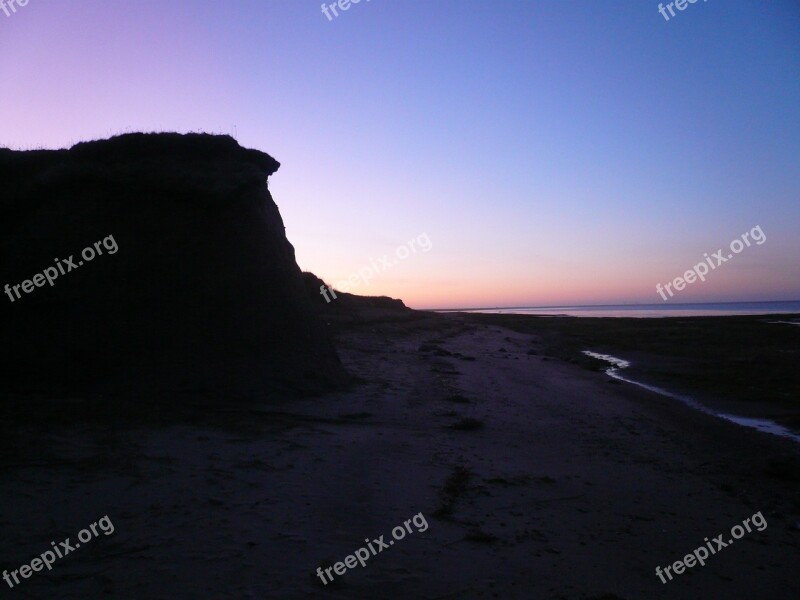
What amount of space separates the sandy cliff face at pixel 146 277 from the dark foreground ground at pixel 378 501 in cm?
112

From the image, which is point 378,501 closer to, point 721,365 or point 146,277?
point 146,277

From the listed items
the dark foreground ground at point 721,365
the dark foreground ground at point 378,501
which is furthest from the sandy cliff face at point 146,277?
the dark foreground ground at point 721,365

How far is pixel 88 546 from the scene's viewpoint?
14.3 ft

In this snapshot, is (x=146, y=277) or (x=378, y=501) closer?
(x=378, y=501)

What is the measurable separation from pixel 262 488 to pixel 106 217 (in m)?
7.44

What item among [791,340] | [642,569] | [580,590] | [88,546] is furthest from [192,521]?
[791,340]

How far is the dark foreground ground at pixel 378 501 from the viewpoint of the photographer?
4.30m

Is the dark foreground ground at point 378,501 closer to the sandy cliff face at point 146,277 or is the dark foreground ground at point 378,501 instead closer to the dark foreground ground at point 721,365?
the sandy cliff face at point 146,277

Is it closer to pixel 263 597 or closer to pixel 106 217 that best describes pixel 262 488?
pixel 263 597

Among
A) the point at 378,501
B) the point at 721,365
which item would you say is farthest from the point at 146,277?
the point at 721,365

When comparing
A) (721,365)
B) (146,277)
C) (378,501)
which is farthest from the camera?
(721,365)

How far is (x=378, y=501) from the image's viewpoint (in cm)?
598

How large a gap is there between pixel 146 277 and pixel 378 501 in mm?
6940

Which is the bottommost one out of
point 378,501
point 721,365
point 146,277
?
point 721,365
